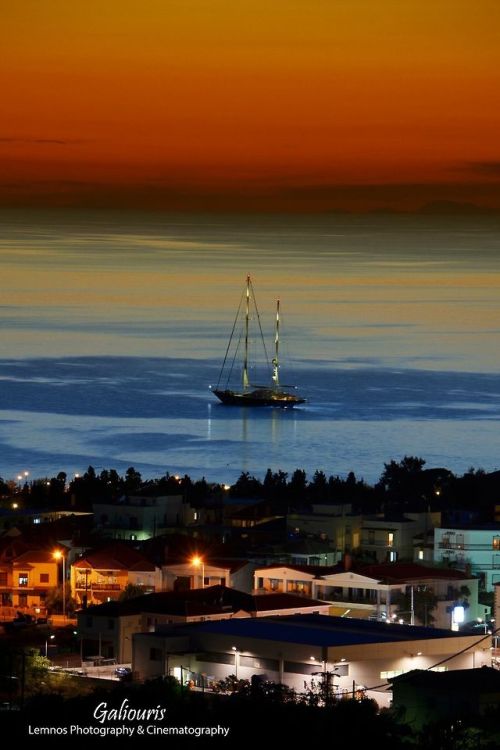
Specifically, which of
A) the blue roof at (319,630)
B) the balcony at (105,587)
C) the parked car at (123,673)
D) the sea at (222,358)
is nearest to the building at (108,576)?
the balcony at (105,587)

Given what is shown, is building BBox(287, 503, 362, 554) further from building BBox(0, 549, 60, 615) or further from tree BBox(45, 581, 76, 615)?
tree BBox(45, 581, 76, 615)

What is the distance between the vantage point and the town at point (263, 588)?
15.0m

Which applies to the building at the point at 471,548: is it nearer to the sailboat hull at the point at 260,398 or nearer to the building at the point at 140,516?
the building at the point at 140,516

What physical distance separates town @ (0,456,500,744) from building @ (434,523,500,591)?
17mm

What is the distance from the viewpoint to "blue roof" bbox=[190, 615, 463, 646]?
15336mm

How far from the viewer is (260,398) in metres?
40.1

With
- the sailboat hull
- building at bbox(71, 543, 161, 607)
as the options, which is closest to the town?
building at bbox(71, 543, 161, 607)

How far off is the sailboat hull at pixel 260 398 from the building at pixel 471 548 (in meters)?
19.1

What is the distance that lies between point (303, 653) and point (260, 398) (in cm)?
2509

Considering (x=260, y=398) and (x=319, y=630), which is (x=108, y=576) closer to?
(x=319, y=630)

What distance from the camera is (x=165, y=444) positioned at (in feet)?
111

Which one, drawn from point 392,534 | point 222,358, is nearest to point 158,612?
→ point 392,534

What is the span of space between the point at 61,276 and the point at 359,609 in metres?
49.6

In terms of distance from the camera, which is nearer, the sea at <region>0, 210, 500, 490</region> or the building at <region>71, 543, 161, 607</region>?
the building at <region>71, 543, 161, 607</region>
